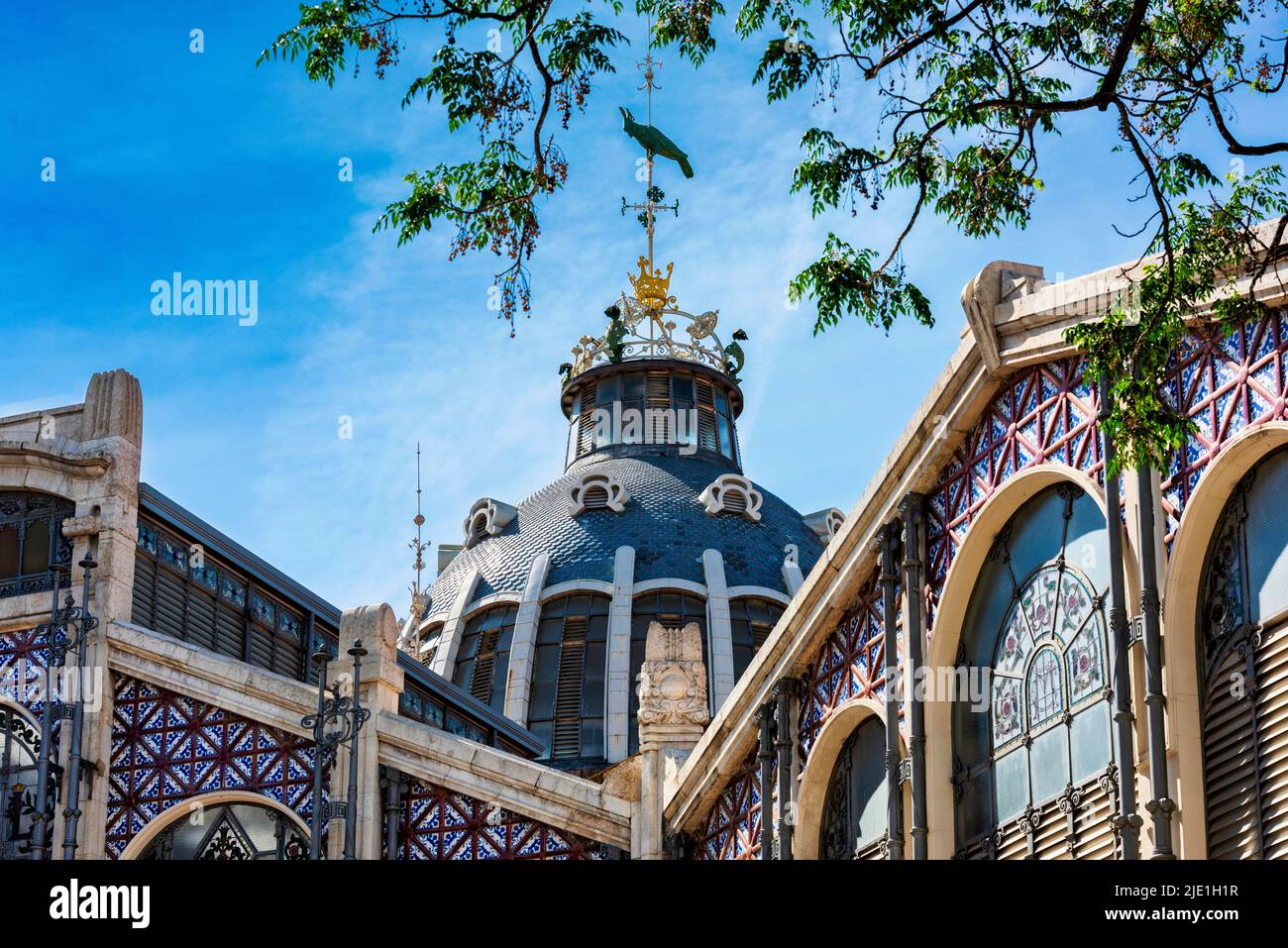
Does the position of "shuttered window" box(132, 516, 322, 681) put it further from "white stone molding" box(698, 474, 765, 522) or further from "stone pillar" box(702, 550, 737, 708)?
"white stone molding" box(698, 474, 765, 522)

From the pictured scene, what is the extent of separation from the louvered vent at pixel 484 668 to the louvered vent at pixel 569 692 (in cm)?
206

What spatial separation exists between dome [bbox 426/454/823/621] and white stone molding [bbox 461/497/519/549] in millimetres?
180

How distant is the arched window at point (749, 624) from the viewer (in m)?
64.0

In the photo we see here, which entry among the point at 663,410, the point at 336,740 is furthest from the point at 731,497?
the point at 336,740

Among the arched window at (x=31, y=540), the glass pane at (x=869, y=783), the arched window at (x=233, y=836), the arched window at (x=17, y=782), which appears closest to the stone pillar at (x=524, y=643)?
the arched window at (x=31, y=540)

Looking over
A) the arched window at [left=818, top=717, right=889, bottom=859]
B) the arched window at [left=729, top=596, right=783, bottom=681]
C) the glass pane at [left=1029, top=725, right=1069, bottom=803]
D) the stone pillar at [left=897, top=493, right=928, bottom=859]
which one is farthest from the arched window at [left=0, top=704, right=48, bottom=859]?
the arched window at [left=729, top=596, right=783, bottom=681]

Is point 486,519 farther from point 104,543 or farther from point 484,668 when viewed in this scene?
point 104,543

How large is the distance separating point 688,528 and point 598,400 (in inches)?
293

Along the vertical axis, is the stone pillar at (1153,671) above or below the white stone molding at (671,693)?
below

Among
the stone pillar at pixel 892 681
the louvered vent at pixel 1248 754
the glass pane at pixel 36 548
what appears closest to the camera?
the louvered vent at pixel 1248 754

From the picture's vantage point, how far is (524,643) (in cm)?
6450

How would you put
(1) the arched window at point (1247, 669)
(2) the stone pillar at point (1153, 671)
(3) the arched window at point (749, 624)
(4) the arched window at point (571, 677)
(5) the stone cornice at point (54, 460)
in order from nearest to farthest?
1. (1) the arched window at point (1247, 669)
2. (2) the stone pillar at point (1153, 671)
3. (5) the stone cornice at point (54, 460)
4. (4) the arched window at point (571, 677)
5. (3) the arched window at point (749, 624)

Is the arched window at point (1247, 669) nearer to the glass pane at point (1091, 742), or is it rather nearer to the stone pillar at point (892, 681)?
the glass pane at point (1091, 742)

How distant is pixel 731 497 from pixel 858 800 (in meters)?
38.6
